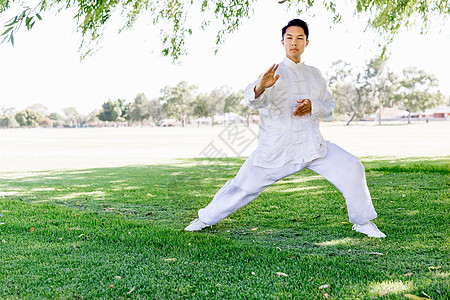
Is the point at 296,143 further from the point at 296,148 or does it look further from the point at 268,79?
the point at 268,79

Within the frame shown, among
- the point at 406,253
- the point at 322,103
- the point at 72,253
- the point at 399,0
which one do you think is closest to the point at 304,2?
the point at 399,0

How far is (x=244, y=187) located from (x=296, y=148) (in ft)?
2.13

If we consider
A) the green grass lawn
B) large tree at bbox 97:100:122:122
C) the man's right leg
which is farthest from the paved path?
large tree at bbox 97:100:122:122

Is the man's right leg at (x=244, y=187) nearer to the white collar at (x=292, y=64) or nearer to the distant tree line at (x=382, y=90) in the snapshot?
the white collar at (x=292, y=64)

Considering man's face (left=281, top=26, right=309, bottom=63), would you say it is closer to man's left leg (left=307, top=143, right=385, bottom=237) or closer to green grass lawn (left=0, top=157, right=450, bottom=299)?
man's left leg (left=307, top=143, right=385, bottom=237)

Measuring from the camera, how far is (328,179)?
13.2 ft

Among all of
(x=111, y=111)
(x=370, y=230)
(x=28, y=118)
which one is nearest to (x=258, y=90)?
(x=370, y=230)

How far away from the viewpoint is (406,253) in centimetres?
350

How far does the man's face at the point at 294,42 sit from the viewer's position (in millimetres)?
3912

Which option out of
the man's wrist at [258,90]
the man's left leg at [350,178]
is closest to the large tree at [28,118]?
the man's wrist at [258,90]

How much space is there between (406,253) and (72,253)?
2948 mm

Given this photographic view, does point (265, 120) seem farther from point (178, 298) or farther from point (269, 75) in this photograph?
point (178, 298)

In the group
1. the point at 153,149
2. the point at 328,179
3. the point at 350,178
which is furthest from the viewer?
the point at 153,149

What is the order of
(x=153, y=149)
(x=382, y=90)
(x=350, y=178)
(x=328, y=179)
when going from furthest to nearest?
(x=382, y=90), (x=153, y=149), (x=328, y=179), (x=350, y=178)
